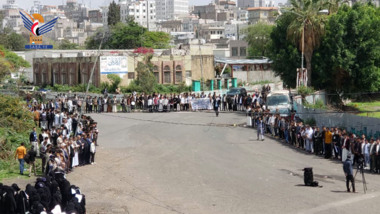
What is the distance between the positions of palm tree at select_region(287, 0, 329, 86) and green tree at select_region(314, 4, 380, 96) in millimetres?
897

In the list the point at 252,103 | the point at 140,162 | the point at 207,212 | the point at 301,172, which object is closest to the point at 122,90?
the point at 252,103

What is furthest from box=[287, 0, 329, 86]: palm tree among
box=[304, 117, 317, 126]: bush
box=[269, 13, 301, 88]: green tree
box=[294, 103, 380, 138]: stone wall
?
box=[294, 103, 380, 138]: stone wall

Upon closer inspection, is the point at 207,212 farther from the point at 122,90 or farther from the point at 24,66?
the point at 24,66

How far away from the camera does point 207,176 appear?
2433 cm

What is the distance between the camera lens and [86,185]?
23.3 meters

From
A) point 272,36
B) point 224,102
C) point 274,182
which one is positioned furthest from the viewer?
point 272,36

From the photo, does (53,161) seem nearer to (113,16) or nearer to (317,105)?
(317,105)

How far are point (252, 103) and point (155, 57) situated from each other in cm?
2341

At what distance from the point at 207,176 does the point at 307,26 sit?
25.0 metres

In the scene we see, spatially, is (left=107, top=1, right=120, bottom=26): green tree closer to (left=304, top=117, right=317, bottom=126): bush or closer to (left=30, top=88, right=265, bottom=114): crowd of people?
(left=30, top=88, right=265, bottom=114): crowd of people

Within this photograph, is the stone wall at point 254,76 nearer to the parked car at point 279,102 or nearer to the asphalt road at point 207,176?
the parked car at point 279,102

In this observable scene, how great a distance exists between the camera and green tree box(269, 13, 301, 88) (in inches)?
1933

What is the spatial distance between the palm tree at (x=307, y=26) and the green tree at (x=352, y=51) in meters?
0.90

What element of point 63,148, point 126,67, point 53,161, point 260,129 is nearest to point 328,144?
point 260,129
